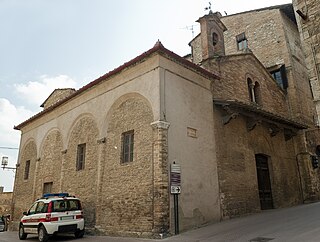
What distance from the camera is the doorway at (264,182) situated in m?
12.8

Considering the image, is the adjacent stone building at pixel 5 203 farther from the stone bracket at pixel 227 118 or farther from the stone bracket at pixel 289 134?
the stone bracket at pixel 289 134

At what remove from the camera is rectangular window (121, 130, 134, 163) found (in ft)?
34.1

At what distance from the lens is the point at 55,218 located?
9.63m

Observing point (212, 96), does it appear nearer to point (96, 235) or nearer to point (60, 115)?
point (96, 235)

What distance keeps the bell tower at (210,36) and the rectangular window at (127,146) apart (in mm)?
5479

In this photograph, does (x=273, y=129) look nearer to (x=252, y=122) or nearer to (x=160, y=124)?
(x=252, y=122)

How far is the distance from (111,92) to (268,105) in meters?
8.37

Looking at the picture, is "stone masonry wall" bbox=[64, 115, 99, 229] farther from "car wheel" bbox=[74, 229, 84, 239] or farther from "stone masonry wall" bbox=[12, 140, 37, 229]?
"stone masonry wall" bbox=[12, 140, 37, 229]

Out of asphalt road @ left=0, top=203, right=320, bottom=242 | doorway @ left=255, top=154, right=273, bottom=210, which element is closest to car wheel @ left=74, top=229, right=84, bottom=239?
asphalt road @ left=0, top=203, right=320, bottom=242

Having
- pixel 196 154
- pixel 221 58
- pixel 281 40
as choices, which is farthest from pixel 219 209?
pixel 281 40

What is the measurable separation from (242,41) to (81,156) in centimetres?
1365

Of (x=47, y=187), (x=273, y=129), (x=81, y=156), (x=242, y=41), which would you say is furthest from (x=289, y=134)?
(x=47, y=187)

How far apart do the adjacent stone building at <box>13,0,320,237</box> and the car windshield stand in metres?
0.88

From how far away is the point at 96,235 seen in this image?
10.5 metres
